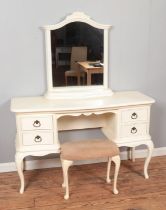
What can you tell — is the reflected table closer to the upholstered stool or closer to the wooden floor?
the upholstered stool

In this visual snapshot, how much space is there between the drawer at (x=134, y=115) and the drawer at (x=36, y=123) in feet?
2.00

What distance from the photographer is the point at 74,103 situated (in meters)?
2.19

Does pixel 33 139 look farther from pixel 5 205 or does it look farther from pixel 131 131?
pixel 131 131

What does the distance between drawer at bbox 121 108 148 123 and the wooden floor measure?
0.57 meters

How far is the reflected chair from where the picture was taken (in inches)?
92.7

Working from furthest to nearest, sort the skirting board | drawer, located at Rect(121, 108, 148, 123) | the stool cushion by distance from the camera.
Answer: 1. the skirting board
2. drawer, located at Rect(121, 108, 148, 123)
3. the stool cushion

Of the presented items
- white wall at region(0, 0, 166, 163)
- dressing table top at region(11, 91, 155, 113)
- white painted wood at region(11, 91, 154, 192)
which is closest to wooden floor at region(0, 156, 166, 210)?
white painted wood at region(11, 91, 154, 192)

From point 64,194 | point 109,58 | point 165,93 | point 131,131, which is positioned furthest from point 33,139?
point 165,93

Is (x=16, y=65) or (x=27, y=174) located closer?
(x=16, y=65)

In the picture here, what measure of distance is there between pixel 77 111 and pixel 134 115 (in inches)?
19.6

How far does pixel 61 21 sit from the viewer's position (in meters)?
2.30

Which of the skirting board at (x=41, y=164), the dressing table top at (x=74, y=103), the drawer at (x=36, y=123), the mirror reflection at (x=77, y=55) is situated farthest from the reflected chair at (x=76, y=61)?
the skirting board at (x=41, y=164)

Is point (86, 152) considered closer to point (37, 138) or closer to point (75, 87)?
point (37, 138)

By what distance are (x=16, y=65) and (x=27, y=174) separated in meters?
1.01
